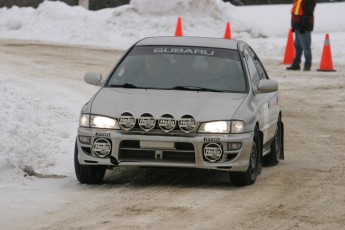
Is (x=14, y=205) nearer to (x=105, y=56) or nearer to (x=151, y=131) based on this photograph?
(x=151, y=131)

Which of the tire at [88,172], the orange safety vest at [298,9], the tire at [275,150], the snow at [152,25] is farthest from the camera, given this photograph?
the snow at [152,25]

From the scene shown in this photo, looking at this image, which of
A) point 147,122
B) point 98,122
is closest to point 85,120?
point 98,122

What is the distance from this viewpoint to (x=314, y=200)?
9844 mm

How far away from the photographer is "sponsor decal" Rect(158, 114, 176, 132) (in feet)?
33.3

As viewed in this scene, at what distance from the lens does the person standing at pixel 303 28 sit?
23750 millimetres

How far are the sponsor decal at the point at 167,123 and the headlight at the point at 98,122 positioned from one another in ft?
1.38

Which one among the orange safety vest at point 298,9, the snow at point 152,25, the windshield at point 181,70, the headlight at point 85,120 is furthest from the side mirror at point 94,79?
the orange safety vest at point 298,9

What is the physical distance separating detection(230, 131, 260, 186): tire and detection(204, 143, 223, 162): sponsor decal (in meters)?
0.36

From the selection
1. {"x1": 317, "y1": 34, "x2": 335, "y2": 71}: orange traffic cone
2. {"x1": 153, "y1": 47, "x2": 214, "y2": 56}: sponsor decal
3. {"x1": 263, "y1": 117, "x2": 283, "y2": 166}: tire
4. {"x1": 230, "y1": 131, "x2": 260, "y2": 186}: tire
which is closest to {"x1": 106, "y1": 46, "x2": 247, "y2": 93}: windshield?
{"x1": 153, "y1": 47, "x2": 214, "y2": 56}: sponsor decal

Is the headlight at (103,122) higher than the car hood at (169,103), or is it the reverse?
the car hood at (169,103)

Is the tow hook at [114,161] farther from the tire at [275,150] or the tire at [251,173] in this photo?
the tire at [275,150]

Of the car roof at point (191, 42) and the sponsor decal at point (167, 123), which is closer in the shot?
the sponsor decal at point (167, 123)

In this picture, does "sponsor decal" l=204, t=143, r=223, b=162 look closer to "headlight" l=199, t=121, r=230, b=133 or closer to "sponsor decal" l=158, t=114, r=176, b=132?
"headlight" l=199, t=121, r=230, b=133

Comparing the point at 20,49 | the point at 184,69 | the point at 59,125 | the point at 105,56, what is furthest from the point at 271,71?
the point at 184,69
